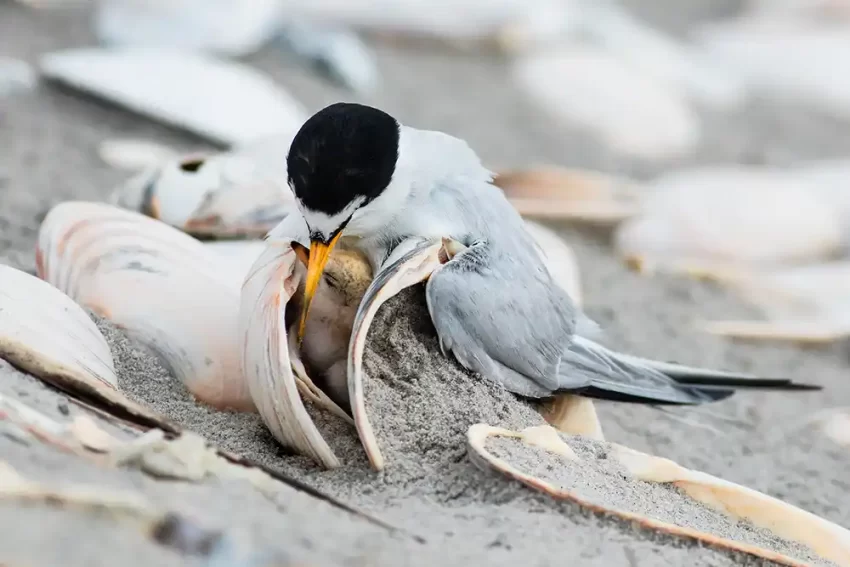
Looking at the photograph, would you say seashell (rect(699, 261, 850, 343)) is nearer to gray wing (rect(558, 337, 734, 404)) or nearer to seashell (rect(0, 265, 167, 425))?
gray wing (rect(558, 337, 734, 404))

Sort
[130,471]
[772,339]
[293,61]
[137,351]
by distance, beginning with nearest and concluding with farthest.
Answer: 1. [130,471]
2. [137,351]
3. [772,339]
4. [293,61]

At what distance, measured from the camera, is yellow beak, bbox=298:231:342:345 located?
3.92 feet

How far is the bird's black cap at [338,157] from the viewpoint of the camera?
1203 mm

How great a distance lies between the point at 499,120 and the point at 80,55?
4.74 feet

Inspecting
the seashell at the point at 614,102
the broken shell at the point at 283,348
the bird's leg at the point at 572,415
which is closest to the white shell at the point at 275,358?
the broken shell at the point at 283,348

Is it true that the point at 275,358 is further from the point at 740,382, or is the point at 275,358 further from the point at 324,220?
the point at 740,382

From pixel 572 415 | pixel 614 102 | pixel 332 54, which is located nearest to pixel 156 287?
pixel 572 415

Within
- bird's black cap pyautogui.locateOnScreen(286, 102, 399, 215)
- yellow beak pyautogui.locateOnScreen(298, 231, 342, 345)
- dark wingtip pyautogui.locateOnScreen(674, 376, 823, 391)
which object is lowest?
dark wingtip pyautogui.locateOnScreen(674, 376, 823, 391)

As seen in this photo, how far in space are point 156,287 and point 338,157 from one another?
356 millimetres

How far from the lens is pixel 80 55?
260 centimetres

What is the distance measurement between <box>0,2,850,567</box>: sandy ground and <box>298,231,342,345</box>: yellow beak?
0.11 metres

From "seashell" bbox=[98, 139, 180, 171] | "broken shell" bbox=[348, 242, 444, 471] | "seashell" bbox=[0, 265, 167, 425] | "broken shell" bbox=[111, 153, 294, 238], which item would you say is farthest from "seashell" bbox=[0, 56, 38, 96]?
"broken shell" bbox=[348, 242, 444, 471]

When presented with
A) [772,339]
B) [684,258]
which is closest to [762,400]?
[772,339]

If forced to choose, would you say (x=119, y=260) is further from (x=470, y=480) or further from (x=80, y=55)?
(x=80, y=55)
